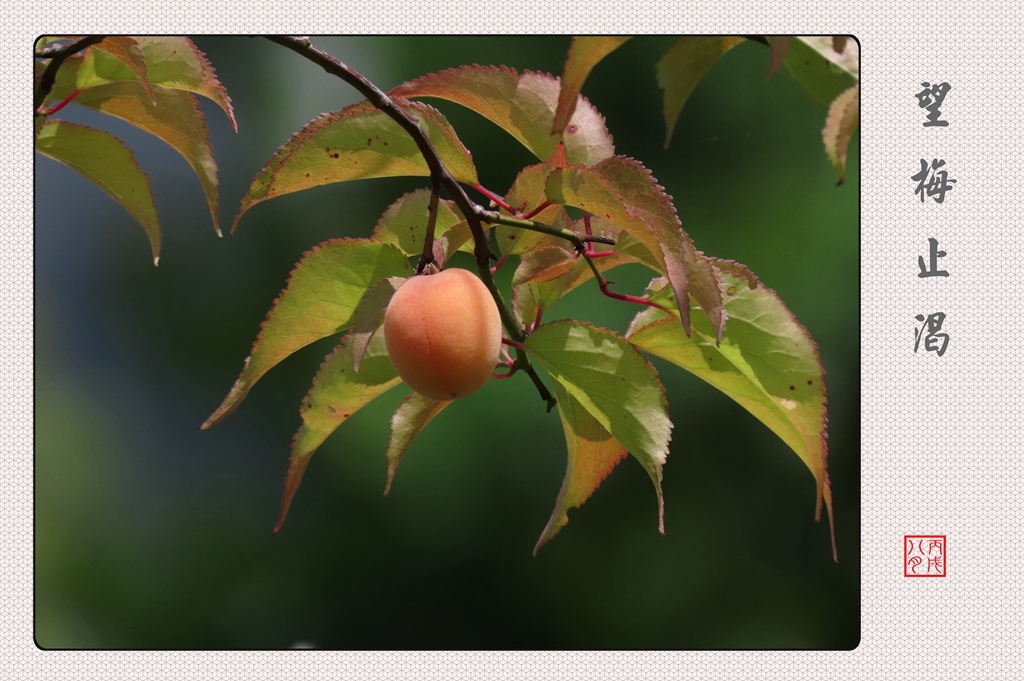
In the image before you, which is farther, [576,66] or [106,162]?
[106,162]

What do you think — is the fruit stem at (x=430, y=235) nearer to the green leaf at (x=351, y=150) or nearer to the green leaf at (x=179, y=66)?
the green leaf at (x=351, y=150)

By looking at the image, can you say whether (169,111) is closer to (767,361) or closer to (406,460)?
(767,361)

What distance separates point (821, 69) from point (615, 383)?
0.19m

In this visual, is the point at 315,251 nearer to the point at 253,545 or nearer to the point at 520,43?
the point at 520,43

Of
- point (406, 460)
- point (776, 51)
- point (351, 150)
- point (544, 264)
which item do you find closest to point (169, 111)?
point (351, 150)

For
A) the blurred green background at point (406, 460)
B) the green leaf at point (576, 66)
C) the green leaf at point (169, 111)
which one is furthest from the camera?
the blurred green background at point (406, 460)

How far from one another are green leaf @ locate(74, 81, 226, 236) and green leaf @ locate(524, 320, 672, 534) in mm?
244

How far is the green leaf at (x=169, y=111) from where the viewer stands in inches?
22.9

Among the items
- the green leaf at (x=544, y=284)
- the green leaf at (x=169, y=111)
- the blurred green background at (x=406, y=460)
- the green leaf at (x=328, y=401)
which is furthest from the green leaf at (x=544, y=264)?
the blurred green background at (x=406, y=460)

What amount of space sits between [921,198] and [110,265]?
1.74 meters

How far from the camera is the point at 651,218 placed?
0.41 meters

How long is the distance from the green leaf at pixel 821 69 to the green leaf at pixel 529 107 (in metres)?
0.11

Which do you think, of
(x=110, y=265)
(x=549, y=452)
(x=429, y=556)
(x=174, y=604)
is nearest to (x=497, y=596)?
(x=429, y=556)

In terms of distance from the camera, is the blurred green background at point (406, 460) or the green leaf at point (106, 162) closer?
the green leaf at point (106, 162)
